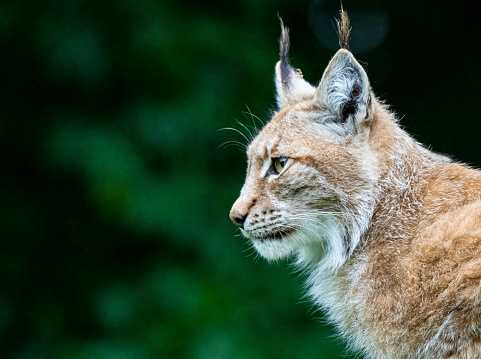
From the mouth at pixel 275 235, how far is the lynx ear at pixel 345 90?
68 cm

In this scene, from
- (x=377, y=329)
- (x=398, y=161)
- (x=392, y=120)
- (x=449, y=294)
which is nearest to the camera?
(x=449, y=294)

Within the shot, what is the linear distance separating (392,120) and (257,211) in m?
0.99

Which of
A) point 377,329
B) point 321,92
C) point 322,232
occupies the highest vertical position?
point 321,92

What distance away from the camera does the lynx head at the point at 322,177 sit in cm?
393

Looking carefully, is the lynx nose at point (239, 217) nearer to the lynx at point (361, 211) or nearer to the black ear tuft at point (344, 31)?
the lynx at point (361, 211)

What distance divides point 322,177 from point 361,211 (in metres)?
0.28

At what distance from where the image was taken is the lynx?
3.56m

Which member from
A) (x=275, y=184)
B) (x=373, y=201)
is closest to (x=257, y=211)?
(x=275, y=184)

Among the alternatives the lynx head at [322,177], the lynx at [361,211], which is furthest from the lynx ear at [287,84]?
the lynx head at [322,177]

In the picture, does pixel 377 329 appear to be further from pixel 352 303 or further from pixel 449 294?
pixel 449 294

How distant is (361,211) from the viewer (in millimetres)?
3943

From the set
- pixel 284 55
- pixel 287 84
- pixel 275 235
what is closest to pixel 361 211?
pixel 275 235

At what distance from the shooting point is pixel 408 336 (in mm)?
→ 3578

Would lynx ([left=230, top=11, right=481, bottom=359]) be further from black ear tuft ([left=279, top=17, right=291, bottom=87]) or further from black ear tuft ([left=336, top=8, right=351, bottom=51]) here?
black ear tuft ([left=279, top=17, right=291, bottom=87])
